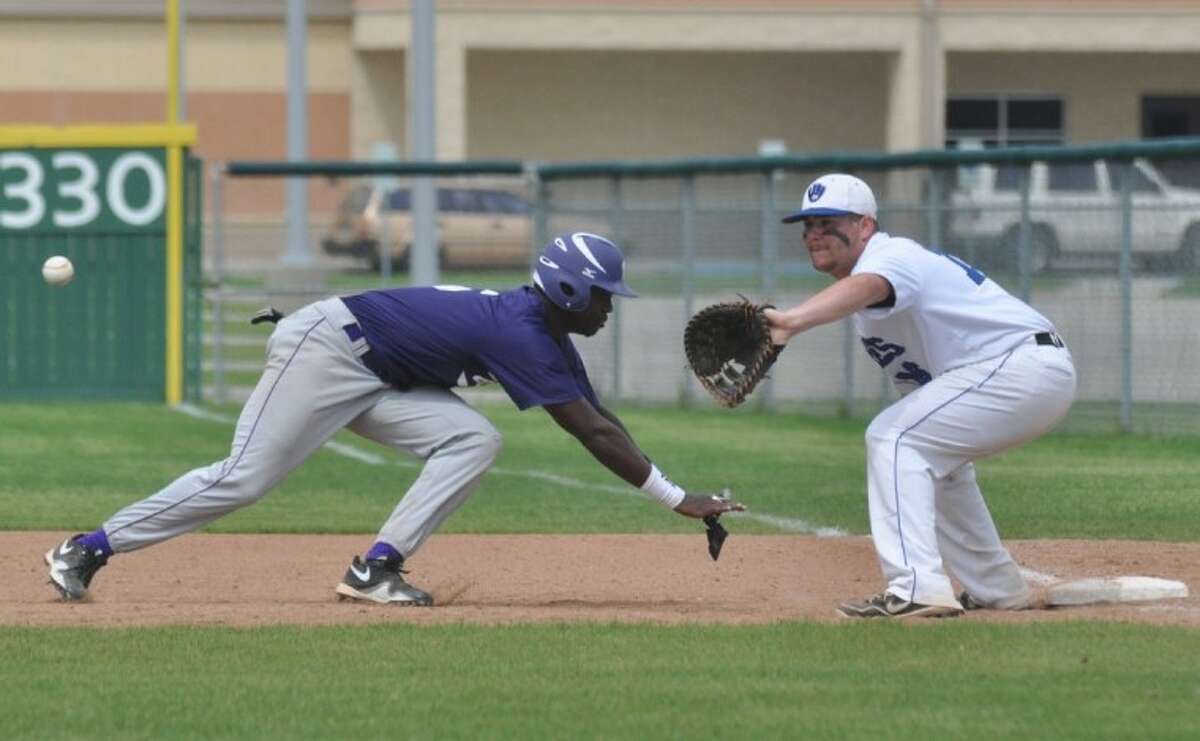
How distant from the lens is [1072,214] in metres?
17.0

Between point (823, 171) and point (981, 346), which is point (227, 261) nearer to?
point (823, 171)

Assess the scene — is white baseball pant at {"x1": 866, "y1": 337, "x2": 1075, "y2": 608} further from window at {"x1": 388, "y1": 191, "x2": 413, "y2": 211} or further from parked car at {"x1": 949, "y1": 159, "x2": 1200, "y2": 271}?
window at {"x1": 388, "y1": 191, "x2": 413, "y2": 211}

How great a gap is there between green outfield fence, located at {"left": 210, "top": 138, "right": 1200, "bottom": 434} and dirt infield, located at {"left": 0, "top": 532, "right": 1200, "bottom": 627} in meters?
6.06

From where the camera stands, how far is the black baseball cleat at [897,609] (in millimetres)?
7797

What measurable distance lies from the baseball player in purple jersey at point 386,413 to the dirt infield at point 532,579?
24 centimetres

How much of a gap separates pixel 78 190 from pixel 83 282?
75cm

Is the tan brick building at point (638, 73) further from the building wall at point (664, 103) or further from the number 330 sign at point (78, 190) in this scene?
the number 330 sign at point (78, 190)

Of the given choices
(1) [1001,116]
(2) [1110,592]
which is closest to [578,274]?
(2) [1110,592]

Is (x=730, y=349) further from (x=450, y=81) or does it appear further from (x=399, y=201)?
(x=450, y=81)

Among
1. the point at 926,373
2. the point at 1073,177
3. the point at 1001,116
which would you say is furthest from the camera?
A: the point at 1001,116

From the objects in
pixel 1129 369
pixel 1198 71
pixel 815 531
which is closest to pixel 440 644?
pixel 815 531

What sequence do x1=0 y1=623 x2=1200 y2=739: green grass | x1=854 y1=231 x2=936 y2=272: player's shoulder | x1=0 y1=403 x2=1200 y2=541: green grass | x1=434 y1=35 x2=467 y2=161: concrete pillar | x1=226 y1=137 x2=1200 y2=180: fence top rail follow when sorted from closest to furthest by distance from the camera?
x1=0 y1=623 x2=1200 y2=739: green grass, x1=854 y1=231 x2=936 y2=272: player's shoulder, x1=0 y1=403 x2=1200 y2=541: green grass, x1=226 y1=137 x2=1200 y2=180: fence top rail, x1=434 y1=35 x2=467 y2=161: concrete pillar

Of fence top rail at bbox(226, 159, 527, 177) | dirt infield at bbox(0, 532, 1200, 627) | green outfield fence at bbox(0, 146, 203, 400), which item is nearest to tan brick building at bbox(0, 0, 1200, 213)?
fence top rail at bbox(226, 159, 527, 177)

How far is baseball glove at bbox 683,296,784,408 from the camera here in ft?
25.2
